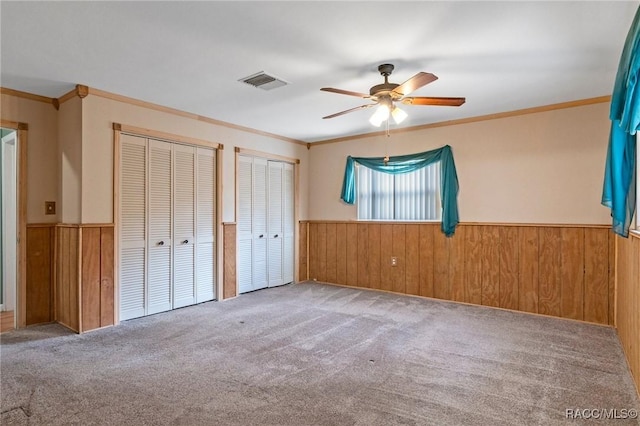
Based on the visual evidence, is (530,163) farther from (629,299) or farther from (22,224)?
(22,224)

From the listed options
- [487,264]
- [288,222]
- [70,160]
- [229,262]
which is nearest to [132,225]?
[70,160]

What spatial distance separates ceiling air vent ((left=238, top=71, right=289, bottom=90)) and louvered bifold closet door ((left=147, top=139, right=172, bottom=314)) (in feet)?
4.87

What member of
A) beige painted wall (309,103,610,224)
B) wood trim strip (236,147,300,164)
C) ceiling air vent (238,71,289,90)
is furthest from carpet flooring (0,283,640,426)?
ceiling air vent (238,71,289,90)

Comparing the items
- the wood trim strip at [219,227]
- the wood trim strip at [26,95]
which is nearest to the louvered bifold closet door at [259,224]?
the wood trim strip at [219,227]

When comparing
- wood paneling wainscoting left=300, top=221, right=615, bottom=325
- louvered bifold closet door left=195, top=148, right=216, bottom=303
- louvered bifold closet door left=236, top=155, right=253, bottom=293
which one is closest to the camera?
wood paneling wainscoting left=300, top=221, right=615, bottom=325

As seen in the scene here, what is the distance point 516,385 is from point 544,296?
2.06m

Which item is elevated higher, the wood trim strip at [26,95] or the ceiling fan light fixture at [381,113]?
the wood trim strip at [26,95]

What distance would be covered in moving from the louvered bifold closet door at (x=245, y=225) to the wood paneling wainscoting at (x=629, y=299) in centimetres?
421

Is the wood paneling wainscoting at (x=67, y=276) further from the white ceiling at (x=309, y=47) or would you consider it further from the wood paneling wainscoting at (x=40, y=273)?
the white ceiling at (x=309, y=47)

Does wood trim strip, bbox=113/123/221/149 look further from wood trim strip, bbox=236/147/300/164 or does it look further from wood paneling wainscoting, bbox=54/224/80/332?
wood paneling wainscoting, bbox=54/224/80/332

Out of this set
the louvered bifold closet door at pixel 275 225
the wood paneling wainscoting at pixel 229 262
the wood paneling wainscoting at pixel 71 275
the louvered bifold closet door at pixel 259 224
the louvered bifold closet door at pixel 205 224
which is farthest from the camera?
the louvered bifold closet door at pixel 275 225

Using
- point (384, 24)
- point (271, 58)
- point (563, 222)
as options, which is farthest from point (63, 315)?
point (563, 222)

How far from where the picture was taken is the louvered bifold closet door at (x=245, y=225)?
5.01 metres

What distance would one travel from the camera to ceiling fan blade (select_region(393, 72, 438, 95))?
2.49 meters
